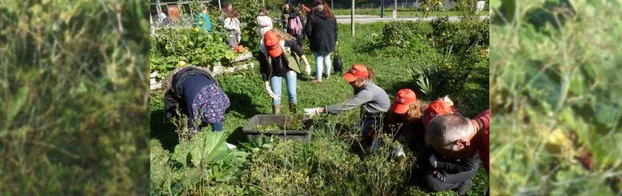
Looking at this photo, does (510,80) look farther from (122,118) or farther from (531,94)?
(122,118)

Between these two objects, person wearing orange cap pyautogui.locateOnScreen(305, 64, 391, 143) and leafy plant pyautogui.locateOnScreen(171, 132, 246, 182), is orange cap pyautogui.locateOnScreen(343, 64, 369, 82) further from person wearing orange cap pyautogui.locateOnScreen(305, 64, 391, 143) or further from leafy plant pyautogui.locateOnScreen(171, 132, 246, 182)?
leafy plant pyautogui.locateOnScreen(171, 132, 246, 182)

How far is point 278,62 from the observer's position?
5148mm

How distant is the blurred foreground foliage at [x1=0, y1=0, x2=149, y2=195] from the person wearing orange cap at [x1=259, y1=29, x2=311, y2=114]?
12.2ft

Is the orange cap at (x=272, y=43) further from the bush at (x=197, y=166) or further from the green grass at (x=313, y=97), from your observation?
the bush at (x=197, y=166)

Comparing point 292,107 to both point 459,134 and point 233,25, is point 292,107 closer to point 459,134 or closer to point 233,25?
point 459,134

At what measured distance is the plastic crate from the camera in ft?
13.8

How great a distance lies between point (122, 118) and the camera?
1202 mm

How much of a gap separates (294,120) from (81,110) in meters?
3.55

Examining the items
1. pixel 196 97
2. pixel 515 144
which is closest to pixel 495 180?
pixel 515 144

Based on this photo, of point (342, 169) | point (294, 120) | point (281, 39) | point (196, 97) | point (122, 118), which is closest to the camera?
point (122, 118)

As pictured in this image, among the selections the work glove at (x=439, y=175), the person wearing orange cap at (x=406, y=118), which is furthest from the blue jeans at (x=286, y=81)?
the work glove at (x=439, y=175)

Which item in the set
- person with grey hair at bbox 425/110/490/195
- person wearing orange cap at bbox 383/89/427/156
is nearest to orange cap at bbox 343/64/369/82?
person wearing orange cap at bbox 383/89/427/156

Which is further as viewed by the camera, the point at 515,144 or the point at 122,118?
the point at 122,118

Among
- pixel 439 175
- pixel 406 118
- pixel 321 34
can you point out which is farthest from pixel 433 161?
pixel 321 34
